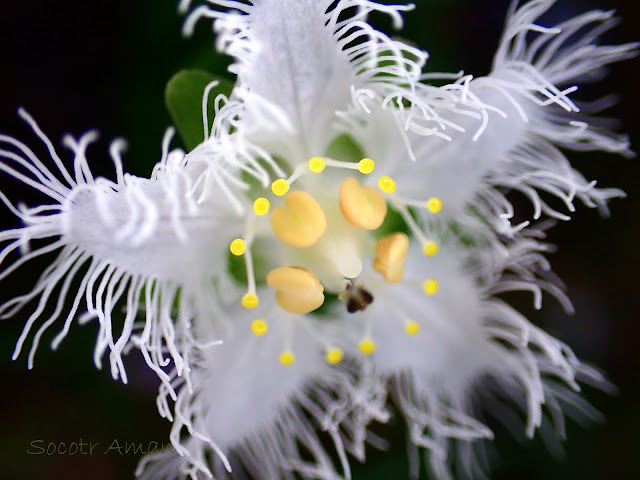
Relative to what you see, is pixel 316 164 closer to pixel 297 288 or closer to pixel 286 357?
pixel 297 288

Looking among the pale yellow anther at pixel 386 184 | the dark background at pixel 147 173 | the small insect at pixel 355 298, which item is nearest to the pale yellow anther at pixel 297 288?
the small insect at pixel 355 298

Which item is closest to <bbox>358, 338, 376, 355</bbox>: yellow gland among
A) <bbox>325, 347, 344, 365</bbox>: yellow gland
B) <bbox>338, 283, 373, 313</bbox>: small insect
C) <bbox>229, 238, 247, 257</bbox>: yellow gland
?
<bbox>325, 347, 344, 365</bbox>: yellow gland

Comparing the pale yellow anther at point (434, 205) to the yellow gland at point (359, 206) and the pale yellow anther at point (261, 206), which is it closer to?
the yellow gland at point (359, 206)

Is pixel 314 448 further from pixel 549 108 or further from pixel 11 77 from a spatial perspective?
pixel 11 77

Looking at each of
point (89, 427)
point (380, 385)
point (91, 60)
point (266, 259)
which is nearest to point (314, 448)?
point (380, 385)

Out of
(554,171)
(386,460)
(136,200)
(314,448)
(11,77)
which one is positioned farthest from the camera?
(386,460)

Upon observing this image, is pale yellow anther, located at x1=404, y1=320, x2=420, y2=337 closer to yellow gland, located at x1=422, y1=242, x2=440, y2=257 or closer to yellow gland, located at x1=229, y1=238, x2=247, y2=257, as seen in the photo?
yellow gland, located at x1=422, y1=242, x2=440, y2=257

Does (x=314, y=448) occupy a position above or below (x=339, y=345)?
below
